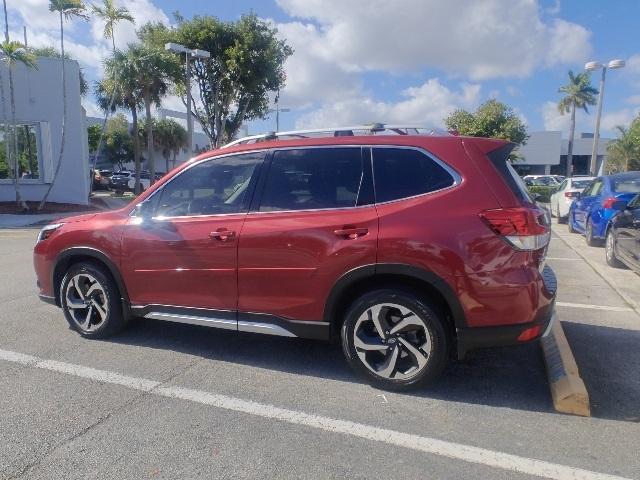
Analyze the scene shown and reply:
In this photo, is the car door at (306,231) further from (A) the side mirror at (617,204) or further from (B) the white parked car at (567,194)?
(B) the white parked car at (567,194)

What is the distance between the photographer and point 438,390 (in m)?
3.81

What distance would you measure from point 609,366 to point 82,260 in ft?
15.1

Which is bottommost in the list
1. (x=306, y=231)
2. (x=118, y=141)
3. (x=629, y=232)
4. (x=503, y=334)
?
(x=503, y=334)

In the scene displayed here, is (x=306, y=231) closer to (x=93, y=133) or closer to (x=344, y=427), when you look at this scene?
(x=344, y=427)

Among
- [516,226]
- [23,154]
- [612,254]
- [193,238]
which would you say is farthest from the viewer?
[23,154]

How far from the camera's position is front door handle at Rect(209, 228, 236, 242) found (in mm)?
4059

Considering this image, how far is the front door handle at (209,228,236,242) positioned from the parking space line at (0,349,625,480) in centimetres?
113

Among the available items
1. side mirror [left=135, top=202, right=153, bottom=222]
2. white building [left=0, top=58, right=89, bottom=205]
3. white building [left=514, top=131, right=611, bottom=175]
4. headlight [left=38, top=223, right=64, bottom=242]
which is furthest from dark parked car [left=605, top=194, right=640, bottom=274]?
white building [left=514, top=131, right=611, bottom=175]

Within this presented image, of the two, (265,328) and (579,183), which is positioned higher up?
(579,183)

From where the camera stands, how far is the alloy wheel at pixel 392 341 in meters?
3.65

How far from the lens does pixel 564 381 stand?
3.61 m

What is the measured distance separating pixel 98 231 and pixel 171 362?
1.34 metres

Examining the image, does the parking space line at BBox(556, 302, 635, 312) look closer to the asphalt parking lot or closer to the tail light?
the asphalt parking lot

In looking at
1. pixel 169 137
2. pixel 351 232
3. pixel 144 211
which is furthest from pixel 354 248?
pixel 169 137
